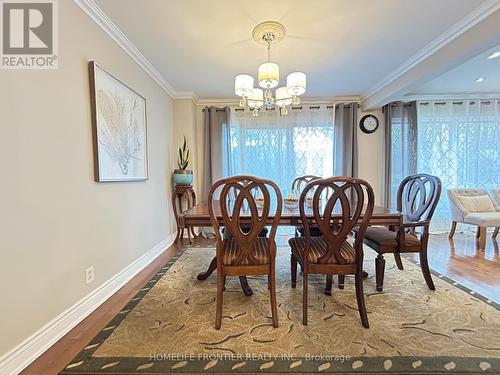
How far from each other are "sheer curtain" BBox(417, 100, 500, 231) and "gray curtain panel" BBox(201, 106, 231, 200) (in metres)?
3.38

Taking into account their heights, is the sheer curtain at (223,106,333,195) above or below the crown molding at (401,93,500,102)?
below

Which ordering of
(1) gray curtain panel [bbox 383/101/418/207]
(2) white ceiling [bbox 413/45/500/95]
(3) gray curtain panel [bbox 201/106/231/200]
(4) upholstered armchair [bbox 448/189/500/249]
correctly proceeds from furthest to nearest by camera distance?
(3) gray curtain panel [bbox 201/106/231/200] < (1) gray curtain panel [bbox 383/101/418/207] < (4) upholstered armchair [bbox 448/189/500/249] < (2) white ceiling [bbox 413/45/500/95]

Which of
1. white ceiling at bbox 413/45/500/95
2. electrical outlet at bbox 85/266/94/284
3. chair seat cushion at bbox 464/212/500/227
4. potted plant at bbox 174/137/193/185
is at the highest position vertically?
white ceiling at bbox 413/45/500/95

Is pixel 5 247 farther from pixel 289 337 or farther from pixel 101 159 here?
pixel 289 337

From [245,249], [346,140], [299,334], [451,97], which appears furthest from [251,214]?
[451,97]

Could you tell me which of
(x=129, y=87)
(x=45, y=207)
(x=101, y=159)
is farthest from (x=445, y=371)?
(x=129, y=87)

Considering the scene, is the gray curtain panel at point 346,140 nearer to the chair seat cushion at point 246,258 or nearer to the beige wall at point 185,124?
the beige wall at point 185,124

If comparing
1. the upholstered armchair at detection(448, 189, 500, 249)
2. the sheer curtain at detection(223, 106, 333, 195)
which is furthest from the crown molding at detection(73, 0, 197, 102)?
the upholstered armchair at detection(448, 189, 500, 249)

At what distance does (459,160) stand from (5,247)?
584 centimetres

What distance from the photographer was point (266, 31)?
7.48 ft

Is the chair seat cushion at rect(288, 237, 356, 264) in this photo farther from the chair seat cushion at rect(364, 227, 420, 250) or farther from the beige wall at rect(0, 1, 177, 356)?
the beige wall at rect(0, 1, 177, 356)

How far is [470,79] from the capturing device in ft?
12.0

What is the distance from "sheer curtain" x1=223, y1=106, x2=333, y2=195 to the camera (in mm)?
4430

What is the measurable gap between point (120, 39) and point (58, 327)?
2493mm
